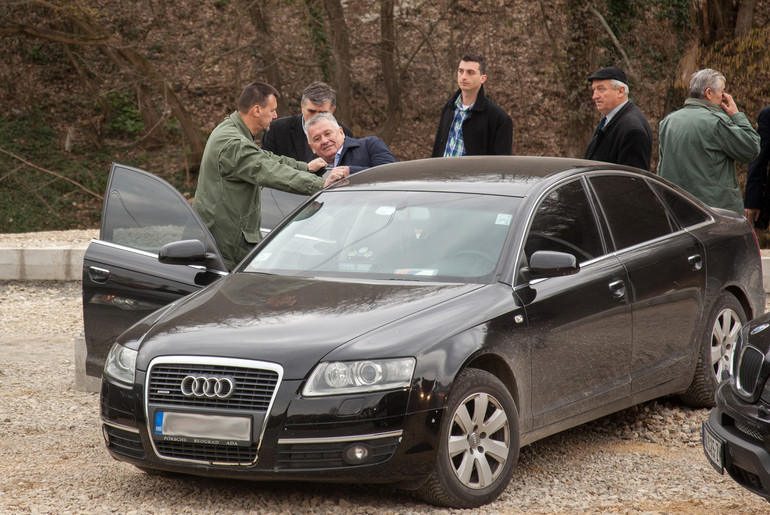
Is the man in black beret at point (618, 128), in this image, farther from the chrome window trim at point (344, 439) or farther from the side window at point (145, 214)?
the chrome window trim at point (344, 439)

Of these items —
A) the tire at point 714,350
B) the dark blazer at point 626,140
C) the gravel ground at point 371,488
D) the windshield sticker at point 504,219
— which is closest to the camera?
the gravel ground at point 371,488

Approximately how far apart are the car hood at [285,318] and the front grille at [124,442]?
0.34m

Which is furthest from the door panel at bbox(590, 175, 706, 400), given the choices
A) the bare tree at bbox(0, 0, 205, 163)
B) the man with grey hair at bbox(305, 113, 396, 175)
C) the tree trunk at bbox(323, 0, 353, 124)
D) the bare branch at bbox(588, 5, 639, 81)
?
the bare tree at bbox(0, 0, 205, 163)

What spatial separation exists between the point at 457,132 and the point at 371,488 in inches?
193

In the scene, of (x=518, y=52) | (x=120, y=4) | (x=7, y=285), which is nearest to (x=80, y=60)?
(x=120, y=4)

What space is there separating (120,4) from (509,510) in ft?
70.8

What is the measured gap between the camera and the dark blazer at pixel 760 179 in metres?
10.4

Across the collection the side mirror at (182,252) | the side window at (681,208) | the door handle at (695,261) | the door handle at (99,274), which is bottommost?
the door handle at (99,274)

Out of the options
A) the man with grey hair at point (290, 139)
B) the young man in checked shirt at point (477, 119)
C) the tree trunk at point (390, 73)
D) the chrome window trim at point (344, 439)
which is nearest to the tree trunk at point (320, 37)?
the tree trunk at point (390, 73)

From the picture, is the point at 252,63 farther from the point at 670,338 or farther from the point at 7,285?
the point at 670,338

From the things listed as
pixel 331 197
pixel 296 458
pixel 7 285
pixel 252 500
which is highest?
pixel 331 197

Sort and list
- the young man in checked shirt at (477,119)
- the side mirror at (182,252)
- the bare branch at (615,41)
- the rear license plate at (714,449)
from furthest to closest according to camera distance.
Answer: the bare branch at (615,41) → the young man in checked shirt at (477,119) → the side mirror at (182,252) → the rear license plate at (714,449)

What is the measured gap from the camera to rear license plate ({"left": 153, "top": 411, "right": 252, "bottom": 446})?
445 centimetres

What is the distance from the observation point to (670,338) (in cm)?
611
